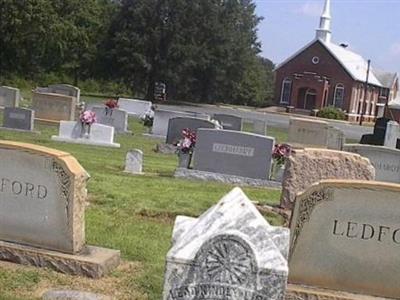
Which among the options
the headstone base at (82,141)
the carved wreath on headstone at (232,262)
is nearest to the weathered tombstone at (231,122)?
the headstone base at (82,141)

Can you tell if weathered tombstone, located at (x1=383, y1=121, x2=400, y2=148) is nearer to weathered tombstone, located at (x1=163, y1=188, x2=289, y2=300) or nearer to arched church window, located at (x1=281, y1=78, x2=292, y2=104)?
weathered tombstone, located at (x1=163, y1=188, x2=289, y2=300)

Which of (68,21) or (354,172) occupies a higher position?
(68,21)

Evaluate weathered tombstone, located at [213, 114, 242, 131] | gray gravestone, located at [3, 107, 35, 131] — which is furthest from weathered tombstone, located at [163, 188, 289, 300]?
weathered tombstone, located at [213, 114, 242, 131]

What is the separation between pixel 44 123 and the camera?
25016 millimetres

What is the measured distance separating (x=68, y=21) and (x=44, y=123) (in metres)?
32.2

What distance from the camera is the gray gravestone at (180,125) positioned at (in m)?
18.3

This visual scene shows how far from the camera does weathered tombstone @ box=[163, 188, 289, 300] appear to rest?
12.1 feet

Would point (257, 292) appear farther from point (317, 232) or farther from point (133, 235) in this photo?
point (133, 235)

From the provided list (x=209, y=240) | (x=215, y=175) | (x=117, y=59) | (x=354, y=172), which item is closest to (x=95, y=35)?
(x=117, y=59)

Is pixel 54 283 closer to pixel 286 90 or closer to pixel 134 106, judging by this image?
pixel 134 106

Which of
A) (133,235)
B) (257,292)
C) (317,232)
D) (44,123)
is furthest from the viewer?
(44,123)

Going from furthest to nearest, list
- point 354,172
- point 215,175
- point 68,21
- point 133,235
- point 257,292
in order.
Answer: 1. point 68,21
2. point 215,175
3. point 354,172
4. point 133,235
5. point 257,292

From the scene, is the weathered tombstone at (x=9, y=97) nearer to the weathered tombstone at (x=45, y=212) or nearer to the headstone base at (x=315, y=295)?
the weathered tombstone at (x=45, y=212)

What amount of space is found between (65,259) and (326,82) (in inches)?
2581
